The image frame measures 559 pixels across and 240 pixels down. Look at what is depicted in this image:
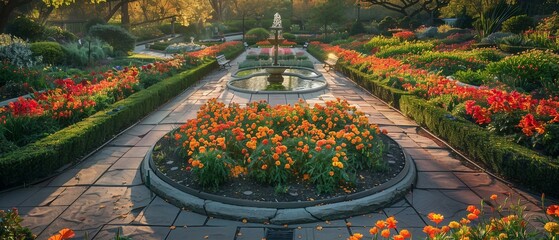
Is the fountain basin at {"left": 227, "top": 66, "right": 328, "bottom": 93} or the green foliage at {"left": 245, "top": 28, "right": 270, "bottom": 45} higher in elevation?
the green foliage at {"left": 245, "top": 28, "right": 270, "bottom": 45}

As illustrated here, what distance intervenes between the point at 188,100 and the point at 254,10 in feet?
146

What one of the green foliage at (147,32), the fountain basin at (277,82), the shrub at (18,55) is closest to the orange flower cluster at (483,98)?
the fountain basin at (277,82)

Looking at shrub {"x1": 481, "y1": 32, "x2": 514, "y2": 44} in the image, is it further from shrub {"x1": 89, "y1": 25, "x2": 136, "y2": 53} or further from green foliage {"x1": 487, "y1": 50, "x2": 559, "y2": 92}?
shrub {"x1": 89, "y1": 25, "x2": 136, "y2": 53}

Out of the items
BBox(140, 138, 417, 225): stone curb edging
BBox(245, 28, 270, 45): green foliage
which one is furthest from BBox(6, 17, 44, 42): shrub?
BBox(245, 28, 270, 45): green foliage

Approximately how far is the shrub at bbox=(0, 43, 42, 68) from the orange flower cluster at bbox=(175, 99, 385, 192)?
10.6m

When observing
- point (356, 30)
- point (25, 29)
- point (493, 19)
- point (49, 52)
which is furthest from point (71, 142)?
point (356, 30)

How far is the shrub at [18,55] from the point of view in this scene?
13601 millimetres

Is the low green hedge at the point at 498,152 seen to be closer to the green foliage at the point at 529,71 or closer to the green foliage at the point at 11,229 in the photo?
the green foliage at the point at 529,71

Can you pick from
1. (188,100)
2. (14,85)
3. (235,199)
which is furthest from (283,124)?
(14,85)

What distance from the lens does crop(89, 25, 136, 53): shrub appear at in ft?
77.4

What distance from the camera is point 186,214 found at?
4.66 metres

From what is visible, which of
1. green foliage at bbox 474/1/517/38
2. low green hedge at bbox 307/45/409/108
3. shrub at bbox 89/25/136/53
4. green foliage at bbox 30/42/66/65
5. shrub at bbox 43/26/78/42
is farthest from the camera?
shrub at bbox 89/25/136/53

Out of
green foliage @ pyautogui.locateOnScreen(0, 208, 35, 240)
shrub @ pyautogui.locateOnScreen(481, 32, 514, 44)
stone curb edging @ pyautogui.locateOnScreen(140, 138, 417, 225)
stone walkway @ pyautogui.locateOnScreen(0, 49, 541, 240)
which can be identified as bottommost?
stone walkway @ pyautogui.locateOnScreen(0, 49, 541, 240)

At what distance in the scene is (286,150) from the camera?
17.2 ft
